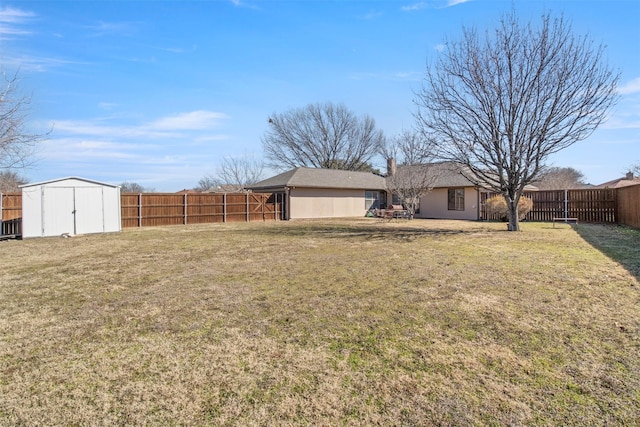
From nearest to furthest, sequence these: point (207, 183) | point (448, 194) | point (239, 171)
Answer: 1. point (448, 194)
2. point (239, 171)
3. point (207, 183)

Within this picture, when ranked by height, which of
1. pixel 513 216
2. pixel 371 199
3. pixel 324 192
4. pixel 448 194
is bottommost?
pixel 513 216

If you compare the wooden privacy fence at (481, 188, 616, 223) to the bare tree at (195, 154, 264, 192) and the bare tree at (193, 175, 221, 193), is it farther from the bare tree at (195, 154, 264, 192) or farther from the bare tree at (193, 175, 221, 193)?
the bare tree at (193, 175, 221, 193)

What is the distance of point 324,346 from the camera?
10.6ft

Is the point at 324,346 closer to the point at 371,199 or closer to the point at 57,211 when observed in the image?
the point at 57,211

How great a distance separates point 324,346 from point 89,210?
15.3 m

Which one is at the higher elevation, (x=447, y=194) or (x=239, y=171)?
(x=239, y=171)

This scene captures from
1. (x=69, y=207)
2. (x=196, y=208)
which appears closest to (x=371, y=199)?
(x=196, y=208)

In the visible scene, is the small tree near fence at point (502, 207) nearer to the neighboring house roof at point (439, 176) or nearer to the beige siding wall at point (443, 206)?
the beige siding wall at point (443, 206)

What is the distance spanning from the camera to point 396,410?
7.37 feet

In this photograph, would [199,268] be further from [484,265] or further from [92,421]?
[484,265]

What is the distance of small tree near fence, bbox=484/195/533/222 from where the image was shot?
18.7 m

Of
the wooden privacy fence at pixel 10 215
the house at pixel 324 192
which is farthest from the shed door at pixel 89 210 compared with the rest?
the house at pixel 324 192

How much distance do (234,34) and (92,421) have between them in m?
12.0

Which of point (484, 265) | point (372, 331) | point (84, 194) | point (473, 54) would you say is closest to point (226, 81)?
point (84, 194)
